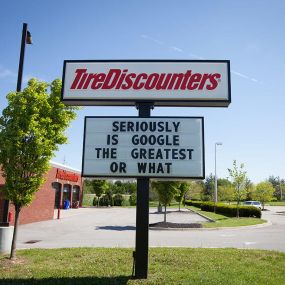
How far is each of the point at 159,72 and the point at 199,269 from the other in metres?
5.55

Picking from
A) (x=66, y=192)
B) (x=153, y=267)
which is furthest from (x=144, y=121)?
(x=66, y=192)

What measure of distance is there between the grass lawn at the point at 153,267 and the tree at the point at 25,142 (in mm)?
1704

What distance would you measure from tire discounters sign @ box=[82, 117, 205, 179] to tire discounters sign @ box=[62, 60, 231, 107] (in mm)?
606

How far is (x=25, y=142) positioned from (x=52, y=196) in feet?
62.8

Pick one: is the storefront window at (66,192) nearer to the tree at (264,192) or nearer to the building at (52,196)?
the building at (52,196)

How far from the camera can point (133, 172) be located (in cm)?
907

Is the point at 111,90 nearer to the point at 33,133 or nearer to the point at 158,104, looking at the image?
the point at 158,104

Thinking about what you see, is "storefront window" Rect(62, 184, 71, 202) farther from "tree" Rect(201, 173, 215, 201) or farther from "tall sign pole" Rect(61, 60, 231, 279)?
"tree" Rect(201, 173, 215, 201)

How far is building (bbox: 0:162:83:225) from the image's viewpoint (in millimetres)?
23014

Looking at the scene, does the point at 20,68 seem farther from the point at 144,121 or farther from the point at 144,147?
the point at 144,147

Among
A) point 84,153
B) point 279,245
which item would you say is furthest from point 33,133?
point 279,245

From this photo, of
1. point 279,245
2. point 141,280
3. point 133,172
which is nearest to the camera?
point 141,280

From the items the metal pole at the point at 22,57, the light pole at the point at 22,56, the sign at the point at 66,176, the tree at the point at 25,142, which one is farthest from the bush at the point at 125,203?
the tree at the point at 25,142

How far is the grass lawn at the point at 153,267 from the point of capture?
8.48 m
